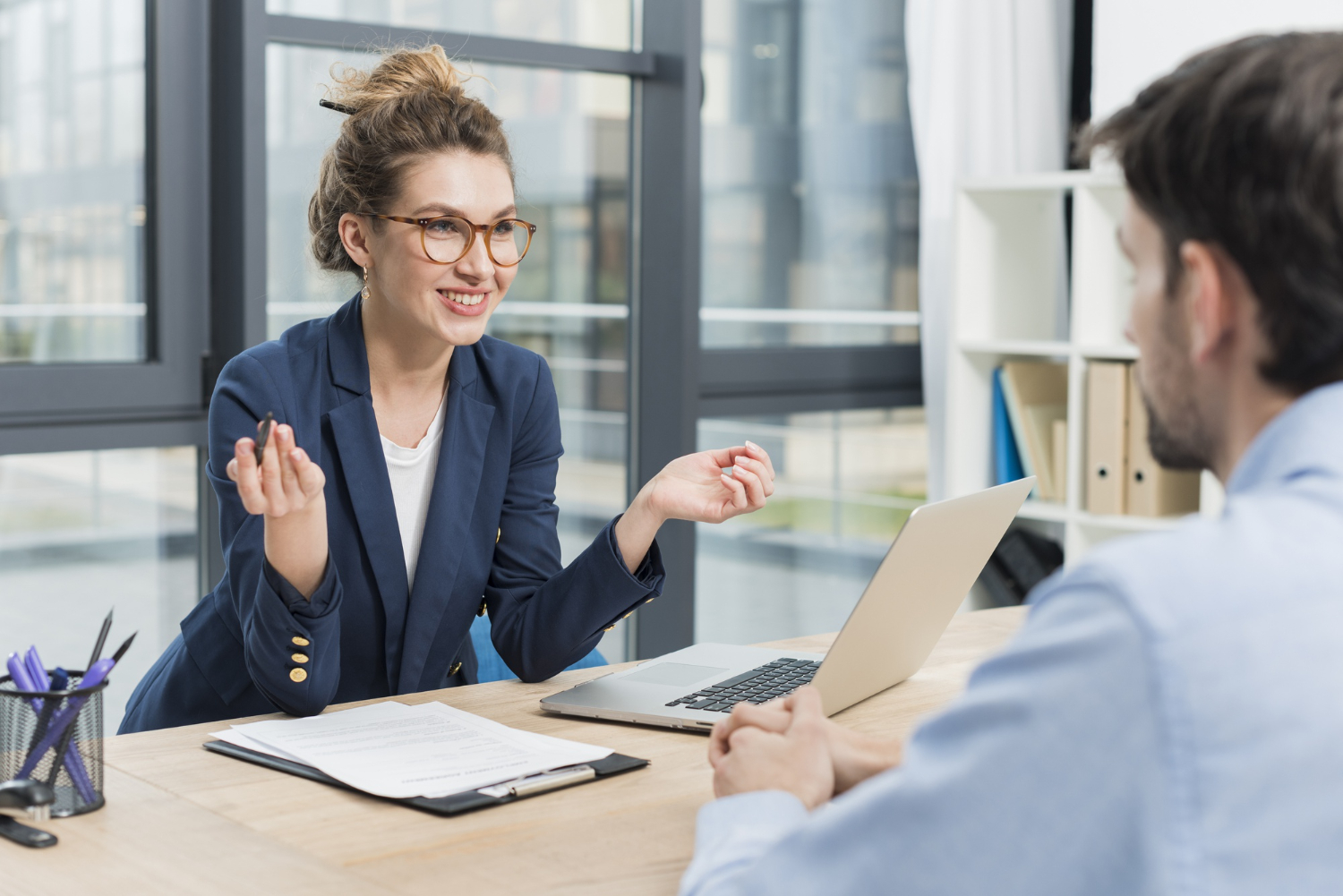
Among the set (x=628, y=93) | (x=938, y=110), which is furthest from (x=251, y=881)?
(x=938, y=110)

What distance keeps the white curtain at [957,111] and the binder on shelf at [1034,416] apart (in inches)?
8.3

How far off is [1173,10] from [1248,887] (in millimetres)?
3036

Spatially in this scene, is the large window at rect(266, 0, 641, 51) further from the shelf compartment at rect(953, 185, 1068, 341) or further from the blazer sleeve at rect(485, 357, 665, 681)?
the blazer sleeve at rect(485, 357, 665, 681)

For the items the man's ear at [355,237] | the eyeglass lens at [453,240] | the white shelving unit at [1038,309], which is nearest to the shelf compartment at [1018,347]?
the white shelving unit at [1038,309]

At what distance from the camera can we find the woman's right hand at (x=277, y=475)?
1.27 metres

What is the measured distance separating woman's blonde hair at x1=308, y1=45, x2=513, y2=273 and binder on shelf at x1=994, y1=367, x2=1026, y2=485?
6.24 feet

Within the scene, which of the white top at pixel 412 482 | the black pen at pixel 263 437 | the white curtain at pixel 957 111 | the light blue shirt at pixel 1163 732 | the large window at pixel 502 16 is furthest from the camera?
the white curtain at pixel 957 111

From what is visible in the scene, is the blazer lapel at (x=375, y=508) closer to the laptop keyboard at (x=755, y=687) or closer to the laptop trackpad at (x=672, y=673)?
the laptop trackpad at (x=672, y=673)

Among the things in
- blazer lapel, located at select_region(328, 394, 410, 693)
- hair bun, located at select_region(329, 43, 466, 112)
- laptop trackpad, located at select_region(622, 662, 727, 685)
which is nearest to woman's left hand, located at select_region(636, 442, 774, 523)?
laptop trackpad, located at select_region(622, 662, 727, 685)

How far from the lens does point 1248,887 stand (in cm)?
62

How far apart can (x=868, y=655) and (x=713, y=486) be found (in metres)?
0.32

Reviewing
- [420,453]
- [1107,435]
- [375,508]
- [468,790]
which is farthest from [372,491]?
[1107,435]

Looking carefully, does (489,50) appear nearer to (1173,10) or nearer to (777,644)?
(1173,10)

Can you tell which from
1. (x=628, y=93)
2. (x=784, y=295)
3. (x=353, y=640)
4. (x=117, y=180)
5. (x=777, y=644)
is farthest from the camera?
(x=784, y=295)
